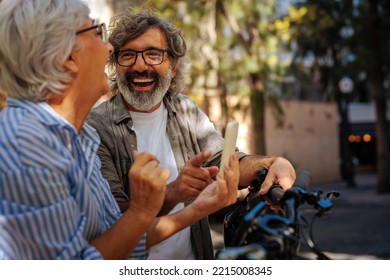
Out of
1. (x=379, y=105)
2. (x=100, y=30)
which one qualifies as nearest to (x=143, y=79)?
(x=100, y=30)

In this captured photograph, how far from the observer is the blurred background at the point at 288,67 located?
10023 mm

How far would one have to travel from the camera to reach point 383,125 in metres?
16.4

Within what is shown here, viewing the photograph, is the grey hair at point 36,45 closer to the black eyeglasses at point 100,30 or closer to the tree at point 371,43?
the black eyeglasses at point 100,30

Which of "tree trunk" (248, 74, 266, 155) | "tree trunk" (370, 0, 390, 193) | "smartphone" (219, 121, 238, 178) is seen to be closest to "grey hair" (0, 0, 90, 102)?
"smartphone" (219, 121, 238, 178)

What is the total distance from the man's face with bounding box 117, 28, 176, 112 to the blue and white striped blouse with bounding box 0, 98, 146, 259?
32.7 inches

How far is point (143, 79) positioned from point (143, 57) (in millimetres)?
81

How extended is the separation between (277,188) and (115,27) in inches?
37.0

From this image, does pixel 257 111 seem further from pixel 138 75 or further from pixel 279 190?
pixel 279 190

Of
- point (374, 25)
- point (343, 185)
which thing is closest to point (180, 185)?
point (374, 25)

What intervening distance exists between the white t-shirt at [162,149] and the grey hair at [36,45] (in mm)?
847

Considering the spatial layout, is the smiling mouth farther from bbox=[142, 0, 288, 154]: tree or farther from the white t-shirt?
bbox=[142, 0, 288, 154]: tree

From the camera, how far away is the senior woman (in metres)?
1.31

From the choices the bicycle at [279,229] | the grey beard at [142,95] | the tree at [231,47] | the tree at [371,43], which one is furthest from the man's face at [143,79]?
the tree at [371,43]

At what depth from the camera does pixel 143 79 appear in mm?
2293
